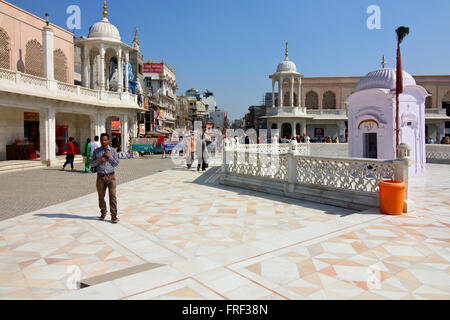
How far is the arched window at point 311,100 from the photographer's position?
40.8 metres

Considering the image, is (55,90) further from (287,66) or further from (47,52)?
(287,66)

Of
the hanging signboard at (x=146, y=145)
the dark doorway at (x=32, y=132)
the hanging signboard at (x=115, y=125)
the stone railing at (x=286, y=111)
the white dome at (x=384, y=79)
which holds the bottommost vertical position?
the hanging signboard at (x=146, y=145)

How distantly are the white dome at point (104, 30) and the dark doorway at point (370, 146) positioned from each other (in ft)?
60.9

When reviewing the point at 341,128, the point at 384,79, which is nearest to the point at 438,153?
the point at 384,79

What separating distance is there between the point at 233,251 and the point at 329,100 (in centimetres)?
3963

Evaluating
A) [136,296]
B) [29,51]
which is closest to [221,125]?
[29,51]

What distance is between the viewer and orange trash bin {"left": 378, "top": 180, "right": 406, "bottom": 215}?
6289 mm

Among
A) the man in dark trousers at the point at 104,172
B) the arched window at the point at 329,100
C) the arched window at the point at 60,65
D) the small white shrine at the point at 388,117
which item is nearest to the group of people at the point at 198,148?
the small white shrine at the point at 388,117

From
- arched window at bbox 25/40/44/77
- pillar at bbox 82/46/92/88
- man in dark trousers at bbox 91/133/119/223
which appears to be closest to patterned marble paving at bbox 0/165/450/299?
man in dark trousers at bbox 91/133/119/223

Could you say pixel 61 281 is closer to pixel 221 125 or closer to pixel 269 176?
pixel 269 176

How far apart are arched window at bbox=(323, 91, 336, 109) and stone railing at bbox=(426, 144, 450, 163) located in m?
20.4

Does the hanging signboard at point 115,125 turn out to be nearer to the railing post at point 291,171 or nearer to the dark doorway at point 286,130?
the dark doorway at point 286,130

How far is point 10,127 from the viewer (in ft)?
59.5

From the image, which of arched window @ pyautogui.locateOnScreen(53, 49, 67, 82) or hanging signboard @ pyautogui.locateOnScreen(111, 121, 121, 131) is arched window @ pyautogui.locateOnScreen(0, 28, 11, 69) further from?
hanging signboard @ pyautogui.locateOnScreen(111, 121, 121, 131)
